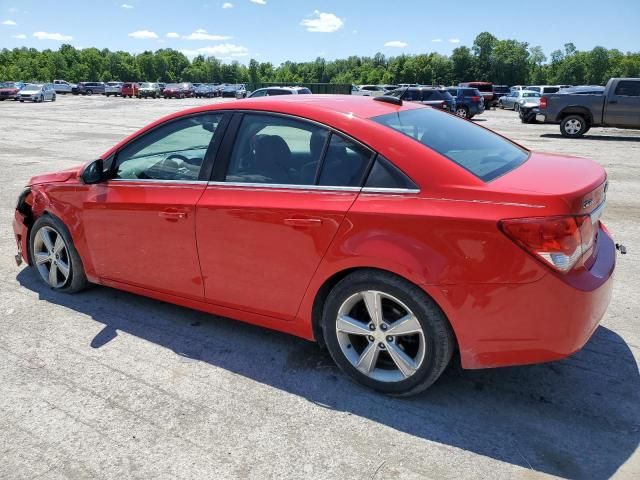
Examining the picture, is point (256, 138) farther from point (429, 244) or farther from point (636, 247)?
point (636, 247)

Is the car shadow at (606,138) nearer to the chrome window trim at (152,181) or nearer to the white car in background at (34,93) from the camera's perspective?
the chrome window trim at (152,181)

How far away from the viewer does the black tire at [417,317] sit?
2.76 m

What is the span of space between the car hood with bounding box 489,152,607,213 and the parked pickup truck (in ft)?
52.4

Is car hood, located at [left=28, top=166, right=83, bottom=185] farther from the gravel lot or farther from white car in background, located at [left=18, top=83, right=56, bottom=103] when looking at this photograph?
white car in background, located at [left=18, top=83, right=56, bottom=103]

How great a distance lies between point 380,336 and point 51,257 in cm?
303

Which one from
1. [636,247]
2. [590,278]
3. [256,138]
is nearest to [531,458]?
[590,278]

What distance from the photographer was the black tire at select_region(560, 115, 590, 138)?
1780 centimetres

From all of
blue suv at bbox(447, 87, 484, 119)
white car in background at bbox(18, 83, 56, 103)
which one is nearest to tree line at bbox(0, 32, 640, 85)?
white car in background at bbox(18, 83, 56, 103)

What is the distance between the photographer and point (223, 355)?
3555mm

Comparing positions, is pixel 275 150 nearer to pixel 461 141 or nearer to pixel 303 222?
pixel 303 222

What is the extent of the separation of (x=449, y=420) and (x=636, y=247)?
13.2 ft

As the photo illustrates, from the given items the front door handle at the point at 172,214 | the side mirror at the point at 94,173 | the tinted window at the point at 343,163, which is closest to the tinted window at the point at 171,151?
the side mirror at the point at 94,173

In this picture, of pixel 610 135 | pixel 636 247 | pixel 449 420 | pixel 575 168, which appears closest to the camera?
pixel 449 420

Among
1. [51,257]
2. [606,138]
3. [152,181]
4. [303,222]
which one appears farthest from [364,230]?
[606,138]
